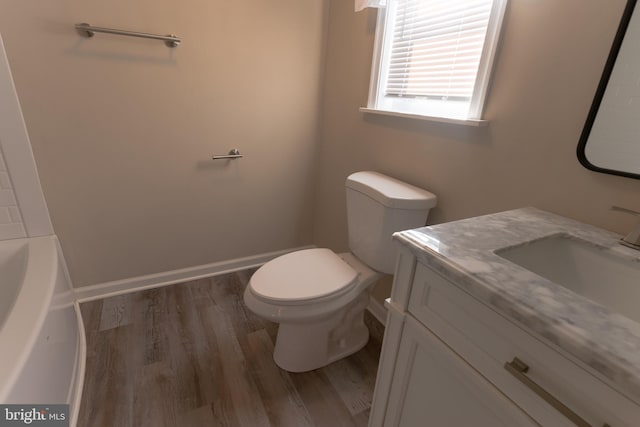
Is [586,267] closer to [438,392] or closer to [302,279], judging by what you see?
[438,392]

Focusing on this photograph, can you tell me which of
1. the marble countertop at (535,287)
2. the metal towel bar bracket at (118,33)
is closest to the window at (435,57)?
the marble countertop at (535,287)

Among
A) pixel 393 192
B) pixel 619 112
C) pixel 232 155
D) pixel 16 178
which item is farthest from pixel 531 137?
pixel 16 178

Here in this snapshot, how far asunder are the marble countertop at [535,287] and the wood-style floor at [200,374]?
0.96 meters

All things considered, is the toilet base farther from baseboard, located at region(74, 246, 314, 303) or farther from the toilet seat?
baseboard, located at region(74, 246, 314, 303)

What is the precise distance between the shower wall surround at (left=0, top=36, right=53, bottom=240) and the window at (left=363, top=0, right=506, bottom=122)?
1.60 m

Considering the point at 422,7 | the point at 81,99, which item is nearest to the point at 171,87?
the point at 81,99

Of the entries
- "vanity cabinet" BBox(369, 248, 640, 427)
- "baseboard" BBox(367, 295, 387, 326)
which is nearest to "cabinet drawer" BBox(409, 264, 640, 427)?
"vanity cabinet" BBox(369, 248, 640, 427)

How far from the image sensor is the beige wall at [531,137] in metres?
0.87

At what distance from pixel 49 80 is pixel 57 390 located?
131 cm

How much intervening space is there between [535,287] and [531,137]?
64 cm

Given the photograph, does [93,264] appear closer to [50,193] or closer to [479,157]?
[50,193]

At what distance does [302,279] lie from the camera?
135cm

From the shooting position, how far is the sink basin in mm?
731

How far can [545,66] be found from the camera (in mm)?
957
